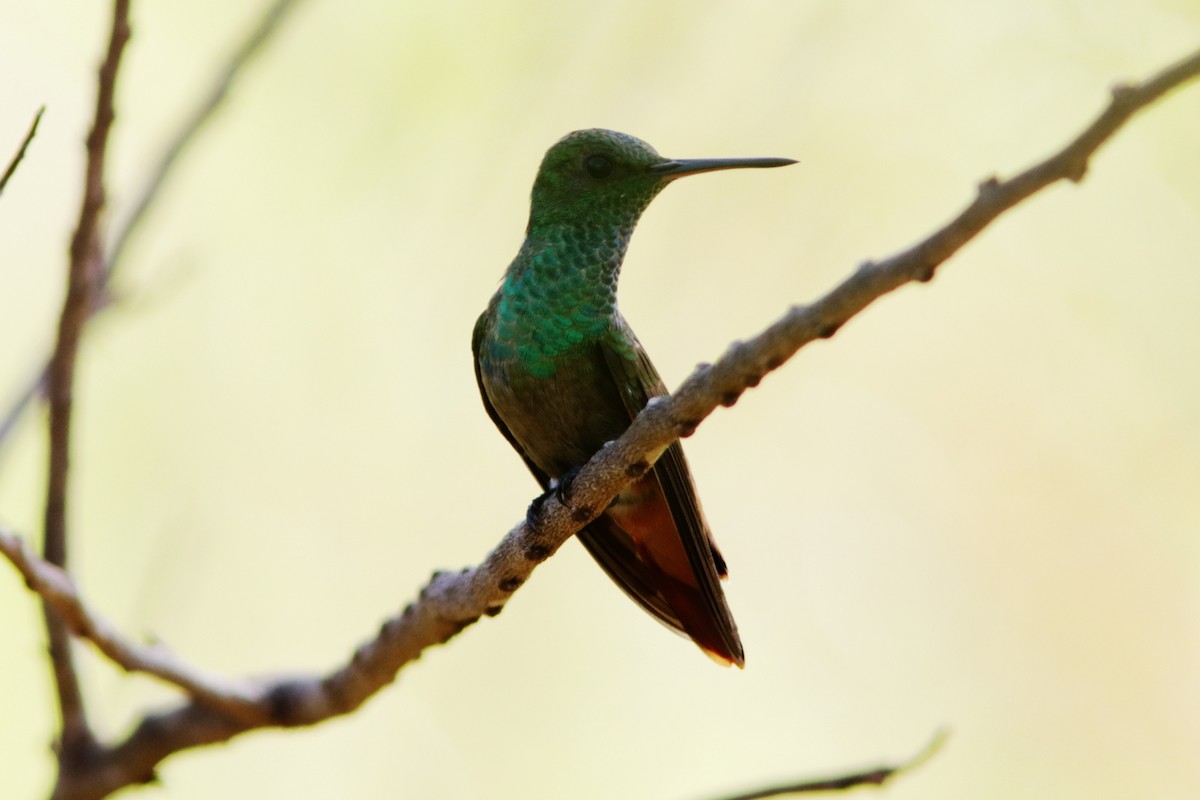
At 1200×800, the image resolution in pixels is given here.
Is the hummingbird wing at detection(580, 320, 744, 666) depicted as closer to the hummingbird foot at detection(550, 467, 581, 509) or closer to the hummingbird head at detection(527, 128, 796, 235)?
the hummingbird foot at detection(550, 467, 581, 509)

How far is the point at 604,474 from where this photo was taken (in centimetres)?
228

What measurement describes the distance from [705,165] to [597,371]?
23.1 inches

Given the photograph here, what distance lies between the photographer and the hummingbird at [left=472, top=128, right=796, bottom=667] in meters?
2.96

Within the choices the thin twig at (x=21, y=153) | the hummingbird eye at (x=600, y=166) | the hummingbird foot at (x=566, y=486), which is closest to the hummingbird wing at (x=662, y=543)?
the hummingbird foot at (x=566, y=486)

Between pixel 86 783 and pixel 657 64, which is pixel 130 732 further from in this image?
pixel 657 64

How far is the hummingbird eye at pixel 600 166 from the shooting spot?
3250 millimetres

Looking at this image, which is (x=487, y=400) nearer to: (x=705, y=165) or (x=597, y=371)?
(x=597, y=371)

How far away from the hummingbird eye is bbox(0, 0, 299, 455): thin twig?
94 cm

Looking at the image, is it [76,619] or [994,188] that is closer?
[994,188]

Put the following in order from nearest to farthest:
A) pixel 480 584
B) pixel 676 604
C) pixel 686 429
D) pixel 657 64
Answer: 1. pixel 686 429
2. pixel 480 584
3. pixel 676 604
4. pixel 657 64

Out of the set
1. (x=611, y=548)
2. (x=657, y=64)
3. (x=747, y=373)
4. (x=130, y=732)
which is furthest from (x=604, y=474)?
(x=657, y=64)

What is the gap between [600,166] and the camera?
3.26 metres

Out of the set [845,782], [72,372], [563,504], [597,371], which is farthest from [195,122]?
[845,782]

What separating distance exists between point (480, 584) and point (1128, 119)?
1.65 meters
